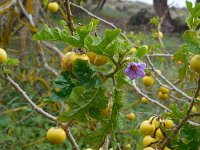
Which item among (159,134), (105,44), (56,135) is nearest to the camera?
(105,44)

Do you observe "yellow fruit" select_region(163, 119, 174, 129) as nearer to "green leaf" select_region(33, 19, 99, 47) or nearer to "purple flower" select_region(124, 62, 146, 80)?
"purple flower" select_region(124, 62, 146, 80)

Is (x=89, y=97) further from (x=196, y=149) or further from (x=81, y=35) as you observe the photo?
(x=196, y=149)

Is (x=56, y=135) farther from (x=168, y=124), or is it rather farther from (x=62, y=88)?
(x=62, y=88)

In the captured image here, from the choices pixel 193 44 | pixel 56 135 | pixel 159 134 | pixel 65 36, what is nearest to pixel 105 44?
pixel 65 36

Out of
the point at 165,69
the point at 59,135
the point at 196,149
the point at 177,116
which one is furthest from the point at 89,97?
the point at 165,69

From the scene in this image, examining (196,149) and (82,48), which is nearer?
(82,48)

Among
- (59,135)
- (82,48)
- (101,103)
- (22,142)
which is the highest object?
(82,48)

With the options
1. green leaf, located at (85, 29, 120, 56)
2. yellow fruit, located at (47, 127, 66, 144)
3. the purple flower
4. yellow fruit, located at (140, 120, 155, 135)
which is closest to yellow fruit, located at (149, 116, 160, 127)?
yellow fruit, located at (140, 120, 155, 135)
